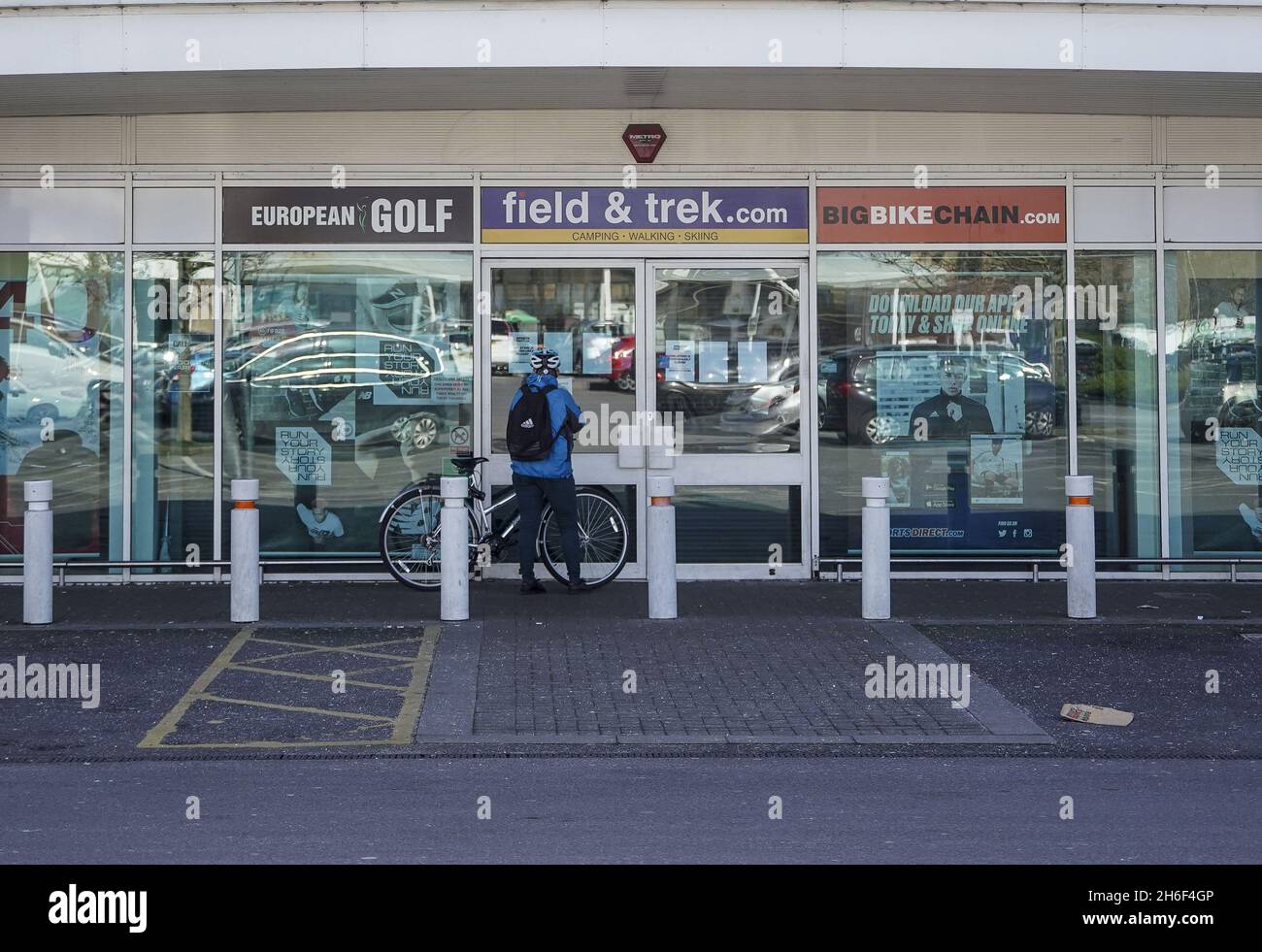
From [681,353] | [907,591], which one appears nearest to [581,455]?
[681,353]

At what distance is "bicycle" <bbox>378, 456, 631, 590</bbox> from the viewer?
12.3 meters

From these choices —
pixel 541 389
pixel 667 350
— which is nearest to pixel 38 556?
pixel 541 389

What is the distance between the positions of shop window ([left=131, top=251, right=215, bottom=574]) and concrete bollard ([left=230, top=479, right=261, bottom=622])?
2152mm

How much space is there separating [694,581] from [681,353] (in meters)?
1.85

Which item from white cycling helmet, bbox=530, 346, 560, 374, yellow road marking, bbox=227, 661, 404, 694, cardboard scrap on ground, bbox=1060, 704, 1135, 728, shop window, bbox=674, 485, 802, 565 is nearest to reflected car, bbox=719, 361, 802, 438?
shop window, bbox=674, 485, 802, 565

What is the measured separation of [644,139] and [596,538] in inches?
126

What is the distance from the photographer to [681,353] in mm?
12914

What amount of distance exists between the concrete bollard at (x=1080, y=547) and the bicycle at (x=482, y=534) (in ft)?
11.2

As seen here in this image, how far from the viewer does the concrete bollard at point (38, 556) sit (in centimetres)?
1066

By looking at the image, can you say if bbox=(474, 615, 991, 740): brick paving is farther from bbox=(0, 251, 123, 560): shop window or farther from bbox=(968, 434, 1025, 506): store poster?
bbox=(0, 251, 123, 560): shop window

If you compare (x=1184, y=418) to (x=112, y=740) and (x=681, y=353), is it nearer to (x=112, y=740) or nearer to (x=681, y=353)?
(x=681, y=353)

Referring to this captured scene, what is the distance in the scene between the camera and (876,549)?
35.6ft

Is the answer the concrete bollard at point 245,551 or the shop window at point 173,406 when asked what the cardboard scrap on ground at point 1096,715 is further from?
the shop window at point 173,406

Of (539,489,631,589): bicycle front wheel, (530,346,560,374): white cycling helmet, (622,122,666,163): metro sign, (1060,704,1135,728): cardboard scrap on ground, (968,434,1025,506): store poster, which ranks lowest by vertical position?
(1060,704,1135,728): cardboard scrap on ground
